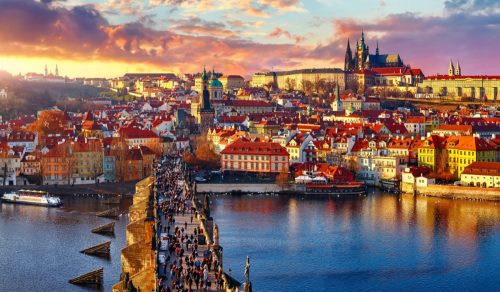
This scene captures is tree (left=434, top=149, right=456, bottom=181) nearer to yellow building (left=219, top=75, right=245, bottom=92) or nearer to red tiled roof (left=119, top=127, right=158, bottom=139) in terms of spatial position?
red tiled roof (left=119, top=127, right=158, bottom=139)

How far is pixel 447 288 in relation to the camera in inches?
936

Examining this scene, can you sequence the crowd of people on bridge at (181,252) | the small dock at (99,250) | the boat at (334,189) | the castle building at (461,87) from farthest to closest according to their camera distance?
1. the castle building at (461,87)
2. the boat at (334,189)
3. the small dock at (99,250)
4. the crowd of people on bridge at (181,252)

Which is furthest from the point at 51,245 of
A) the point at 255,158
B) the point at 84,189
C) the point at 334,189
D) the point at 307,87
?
the point at 307,87

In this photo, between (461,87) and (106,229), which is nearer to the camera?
(106,229)

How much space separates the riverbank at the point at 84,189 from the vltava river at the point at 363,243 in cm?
572

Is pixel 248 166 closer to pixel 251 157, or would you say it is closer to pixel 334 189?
pixel 251 157

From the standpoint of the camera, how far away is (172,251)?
20156 mm

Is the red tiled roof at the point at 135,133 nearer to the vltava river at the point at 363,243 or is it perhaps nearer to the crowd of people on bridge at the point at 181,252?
the vltava river at the point at 363,243

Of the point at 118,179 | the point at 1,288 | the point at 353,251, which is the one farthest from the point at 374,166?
the point at 1,288

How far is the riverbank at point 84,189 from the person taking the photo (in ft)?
139

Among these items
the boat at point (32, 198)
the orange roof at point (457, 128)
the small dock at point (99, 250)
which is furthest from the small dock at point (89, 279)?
the orange roof at point (457, 128)

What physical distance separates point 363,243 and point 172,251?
1128 cm

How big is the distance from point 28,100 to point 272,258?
71590 mm

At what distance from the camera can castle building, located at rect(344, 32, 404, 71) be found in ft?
409
